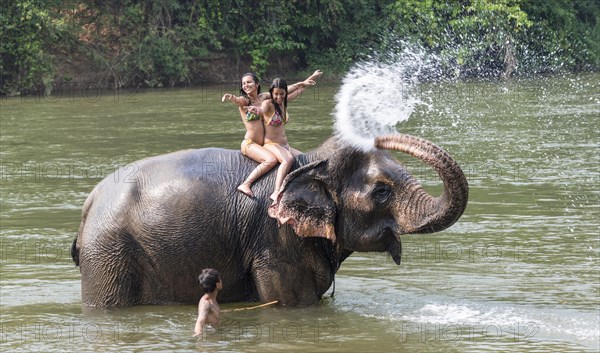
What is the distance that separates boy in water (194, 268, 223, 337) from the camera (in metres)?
8.33

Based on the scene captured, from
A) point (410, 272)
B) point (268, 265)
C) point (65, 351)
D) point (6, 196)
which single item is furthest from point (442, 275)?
point (6, 196)

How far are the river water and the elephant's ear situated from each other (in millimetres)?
713

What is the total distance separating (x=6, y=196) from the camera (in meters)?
14.9

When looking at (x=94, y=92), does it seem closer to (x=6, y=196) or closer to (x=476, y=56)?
(x=476, y=56)

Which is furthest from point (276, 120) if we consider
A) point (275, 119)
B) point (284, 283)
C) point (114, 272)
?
point (114, 272)

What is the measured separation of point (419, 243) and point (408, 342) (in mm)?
3577

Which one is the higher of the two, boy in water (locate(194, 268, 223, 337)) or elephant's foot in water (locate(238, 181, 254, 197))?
elephant's foot in water (locate(238, 181, 254, 197))

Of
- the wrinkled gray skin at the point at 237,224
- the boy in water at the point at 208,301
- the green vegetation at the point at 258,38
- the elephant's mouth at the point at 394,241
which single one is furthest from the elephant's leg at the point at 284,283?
the green vegetation at the point at 258,38

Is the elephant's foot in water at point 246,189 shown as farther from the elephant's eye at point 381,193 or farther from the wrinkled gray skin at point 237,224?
the elephant's eye at point 381,193

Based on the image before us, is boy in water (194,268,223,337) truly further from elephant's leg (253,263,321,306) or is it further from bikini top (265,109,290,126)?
bikini top (265,109,290,126)

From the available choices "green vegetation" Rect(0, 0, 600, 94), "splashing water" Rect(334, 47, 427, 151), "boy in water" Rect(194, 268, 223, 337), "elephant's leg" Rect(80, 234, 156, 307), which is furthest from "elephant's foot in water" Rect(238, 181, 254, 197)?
"green vegetation" Rect(0, 0, 600, 94)

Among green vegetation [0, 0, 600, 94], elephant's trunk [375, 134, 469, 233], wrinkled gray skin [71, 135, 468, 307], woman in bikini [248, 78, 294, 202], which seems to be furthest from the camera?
green vegetation [0, 0, 600, 94]

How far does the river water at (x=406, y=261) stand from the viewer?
8594 mm

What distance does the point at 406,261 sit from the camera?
1112 cm
